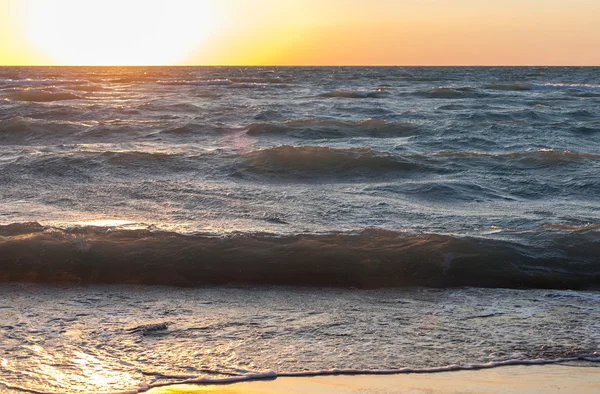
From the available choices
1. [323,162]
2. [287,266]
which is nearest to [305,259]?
[287,266]

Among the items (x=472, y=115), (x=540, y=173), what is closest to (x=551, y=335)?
(x=540, y=173)

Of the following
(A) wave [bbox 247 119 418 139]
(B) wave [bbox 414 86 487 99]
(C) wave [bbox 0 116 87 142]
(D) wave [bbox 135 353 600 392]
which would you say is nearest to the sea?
(D) wave [bbox 135 353 600 392]

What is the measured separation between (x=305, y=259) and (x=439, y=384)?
7.89 ft

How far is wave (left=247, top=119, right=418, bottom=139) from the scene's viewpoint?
1631 cm

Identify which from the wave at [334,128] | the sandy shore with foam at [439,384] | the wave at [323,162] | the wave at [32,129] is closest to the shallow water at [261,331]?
the sandy shore with foam at [439,384]

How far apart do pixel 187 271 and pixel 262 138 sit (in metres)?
10.3

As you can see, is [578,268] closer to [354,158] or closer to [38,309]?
[38,309]

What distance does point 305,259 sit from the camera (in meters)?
5.67

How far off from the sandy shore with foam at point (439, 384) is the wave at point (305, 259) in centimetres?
181

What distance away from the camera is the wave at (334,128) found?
53.5 feet

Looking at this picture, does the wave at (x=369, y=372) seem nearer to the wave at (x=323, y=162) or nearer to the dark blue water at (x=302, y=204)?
the dark blue water at (x=302, y=204)

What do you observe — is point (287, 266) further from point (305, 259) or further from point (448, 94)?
point (448, 94)

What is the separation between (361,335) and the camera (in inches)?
161

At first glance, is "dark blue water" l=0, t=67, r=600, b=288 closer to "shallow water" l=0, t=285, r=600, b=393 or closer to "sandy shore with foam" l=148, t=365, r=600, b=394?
"shallow water" l=0, t=285, r=600, b=393
